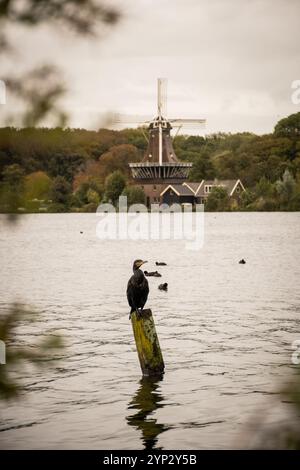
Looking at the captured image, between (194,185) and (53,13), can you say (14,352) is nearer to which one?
(53,13)

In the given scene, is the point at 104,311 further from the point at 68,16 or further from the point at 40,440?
the point at 68,16

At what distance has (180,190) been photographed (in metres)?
132

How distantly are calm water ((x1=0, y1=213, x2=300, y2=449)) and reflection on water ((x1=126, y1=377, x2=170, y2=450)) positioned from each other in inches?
0.8

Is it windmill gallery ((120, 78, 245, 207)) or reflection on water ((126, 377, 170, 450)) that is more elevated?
windmill gallery ((120, 78, 245, 207))

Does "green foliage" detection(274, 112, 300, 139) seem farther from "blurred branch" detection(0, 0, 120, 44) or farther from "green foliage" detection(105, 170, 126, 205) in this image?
"blurred branch" detection(0, 0, 120, 44)

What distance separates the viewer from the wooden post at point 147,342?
42.0 feet

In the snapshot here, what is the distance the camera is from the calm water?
11.1 metres

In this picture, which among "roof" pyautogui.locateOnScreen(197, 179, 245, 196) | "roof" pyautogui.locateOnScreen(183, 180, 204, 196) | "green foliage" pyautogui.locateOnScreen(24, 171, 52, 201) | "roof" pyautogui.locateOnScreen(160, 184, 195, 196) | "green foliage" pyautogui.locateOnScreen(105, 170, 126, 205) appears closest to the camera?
"green foliage" pyautogui.locateOnScreen(24, 171, 52, 201)

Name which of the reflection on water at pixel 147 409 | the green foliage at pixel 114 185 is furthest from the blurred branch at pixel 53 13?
the green foliage at pixel 114 185

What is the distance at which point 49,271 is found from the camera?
43.0m

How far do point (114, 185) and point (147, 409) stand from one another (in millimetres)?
110760

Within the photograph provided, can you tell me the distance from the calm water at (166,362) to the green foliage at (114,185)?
272ft

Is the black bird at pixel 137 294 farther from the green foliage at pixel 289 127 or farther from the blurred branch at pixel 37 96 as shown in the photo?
the green foliage at pixel 289 127

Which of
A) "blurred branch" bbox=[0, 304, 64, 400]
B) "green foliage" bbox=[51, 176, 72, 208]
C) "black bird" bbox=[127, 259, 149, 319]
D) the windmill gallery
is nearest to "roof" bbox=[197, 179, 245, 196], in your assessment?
the windmill gallery
